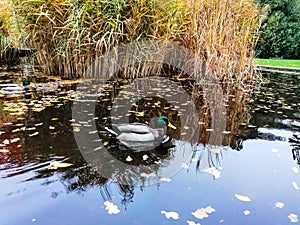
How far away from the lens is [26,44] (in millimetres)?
6188

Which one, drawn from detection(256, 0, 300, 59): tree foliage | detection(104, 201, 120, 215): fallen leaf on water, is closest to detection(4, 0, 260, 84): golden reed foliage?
detection(104, 201, 120, 215): fallen leaf on water

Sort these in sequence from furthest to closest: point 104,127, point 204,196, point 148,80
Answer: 1. point 148,80
2. point 104,127
3. point 204,196

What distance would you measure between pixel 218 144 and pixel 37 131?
1.70 metres

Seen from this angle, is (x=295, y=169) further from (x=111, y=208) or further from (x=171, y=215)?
(x=111, y=208)

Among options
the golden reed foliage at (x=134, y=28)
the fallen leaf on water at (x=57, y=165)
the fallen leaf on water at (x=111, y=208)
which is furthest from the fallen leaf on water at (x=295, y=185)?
the golden reed foliage at (x=134, y=28)

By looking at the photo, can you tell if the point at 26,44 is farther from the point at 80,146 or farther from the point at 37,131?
the point at 80,146

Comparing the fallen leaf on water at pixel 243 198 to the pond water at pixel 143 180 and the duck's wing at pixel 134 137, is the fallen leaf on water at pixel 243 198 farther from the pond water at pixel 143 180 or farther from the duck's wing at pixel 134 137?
the duck's wing at pixel 134 137

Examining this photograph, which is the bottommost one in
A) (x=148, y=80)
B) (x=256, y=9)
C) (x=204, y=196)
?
(x=204, y=196)

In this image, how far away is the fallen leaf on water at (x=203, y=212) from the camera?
1.70 meters

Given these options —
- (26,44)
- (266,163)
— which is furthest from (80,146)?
(26,44)

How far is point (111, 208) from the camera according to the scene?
1.74 metres

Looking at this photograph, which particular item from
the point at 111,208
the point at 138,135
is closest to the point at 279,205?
the point at 111,208

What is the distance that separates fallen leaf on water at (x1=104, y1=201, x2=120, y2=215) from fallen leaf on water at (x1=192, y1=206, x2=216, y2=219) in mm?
442

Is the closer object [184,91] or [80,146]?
[80,146]
